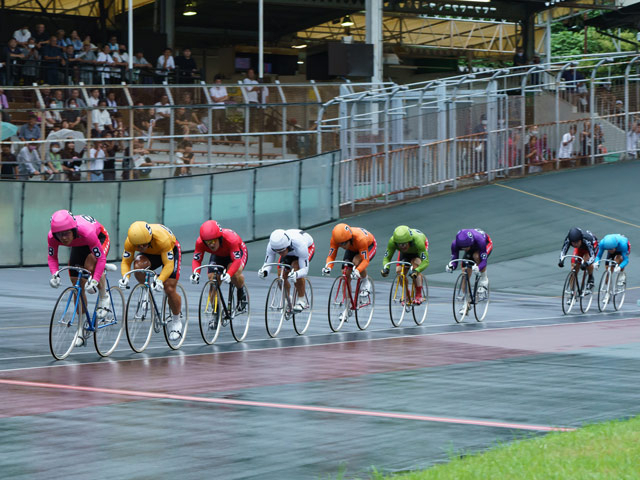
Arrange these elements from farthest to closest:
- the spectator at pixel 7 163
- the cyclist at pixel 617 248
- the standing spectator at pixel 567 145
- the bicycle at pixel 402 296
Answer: the standing spectator at pixel 567 145
the spectator at pixel 7 163
the cyclist at pixel 617 248
the bicycle at pixel 402 296

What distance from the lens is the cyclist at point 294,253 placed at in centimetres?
1304

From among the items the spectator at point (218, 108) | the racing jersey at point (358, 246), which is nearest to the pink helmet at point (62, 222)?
the racing jersey at point (358, 246)

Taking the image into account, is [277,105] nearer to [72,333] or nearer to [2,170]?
[2,170]

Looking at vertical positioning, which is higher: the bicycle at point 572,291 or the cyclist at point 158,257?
the cyclist at point 158,257

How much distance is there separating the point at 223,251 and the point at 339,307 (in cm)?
248

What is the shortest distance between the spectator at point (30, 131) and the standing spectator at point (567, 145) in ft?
51.8

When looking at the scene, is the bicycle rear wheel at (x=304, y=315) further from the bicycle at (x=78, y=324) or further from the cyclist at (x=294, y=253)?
the bicycle at (x=78, y=324)

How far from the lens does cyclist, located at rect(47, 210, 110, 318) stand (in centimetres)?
1073

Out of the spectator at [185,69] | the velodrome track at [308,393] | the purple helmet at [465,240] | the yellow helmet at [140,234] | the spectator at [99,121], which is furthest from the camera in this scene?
the spectator at [185,69]

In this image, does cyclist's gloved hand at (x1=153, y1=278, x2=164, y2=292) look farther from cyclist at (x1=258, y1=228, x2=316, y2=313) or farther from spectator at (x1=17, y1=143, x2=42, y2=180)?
spectator at (x1=17, y1=143, x2=42, y2=180)

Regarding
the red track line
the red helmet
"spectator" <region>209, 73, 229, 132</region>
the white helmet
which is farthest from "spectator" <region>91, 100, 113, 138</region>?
the red track line

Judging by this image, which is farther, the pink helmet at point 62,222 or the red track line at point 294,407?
the pink helmet at point 62,222

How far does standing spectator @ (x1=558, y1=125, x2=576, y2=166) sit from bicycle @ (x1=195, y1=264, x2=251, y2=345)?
68.7ft

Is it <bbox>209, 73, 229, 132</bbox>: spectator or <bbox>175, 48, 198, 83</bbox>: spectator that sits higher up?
<bbox>175, 48, 198, 83</bbox>: spectator
